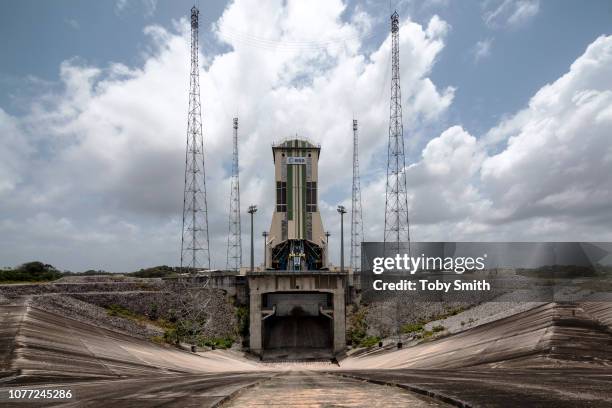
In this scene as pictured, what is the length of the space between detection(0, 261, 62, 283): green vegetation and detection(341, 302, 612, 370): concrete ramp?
194ft

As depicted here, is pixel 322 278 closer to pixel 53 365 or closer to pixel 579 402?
pixel 53 365

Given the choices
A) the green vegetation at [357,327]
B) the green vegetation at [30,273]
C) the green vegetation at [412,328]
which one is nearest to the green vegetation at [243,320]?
the green vegetation at [357,327]

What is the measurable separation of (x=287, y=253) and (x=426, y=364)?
142 ft

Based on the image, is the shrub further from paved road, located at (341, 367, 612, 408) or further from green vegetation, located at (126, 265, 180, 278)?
green vegetation, located at (126, 265, 180, 278)

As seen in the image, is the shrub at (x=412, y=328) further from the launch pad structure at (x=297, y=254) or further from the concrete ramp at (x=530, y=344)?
the launch pad structure at (x=297, y=254)

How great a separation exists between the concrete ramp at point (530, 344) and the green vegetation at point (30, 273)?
5919 centimetres

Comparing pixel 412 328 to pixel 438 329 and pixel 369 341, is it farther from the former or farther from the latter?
pixel 369 341

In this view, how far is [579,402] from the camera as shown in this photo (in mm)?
8109

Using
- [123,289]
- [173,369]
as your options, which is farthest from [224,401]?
[123,289]

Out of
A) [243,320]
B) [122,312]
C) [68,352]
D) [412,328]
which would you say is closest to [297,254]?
[243,320]

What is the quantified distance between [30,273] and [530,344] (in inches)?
3052

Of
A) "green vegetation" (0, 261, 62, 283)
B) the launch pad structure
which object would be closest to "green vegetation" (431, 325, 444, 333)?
the launch pad structure

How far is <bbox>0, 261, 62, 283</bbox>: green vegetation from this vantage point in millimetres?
62575

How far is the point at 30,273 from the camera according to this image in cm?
6956
